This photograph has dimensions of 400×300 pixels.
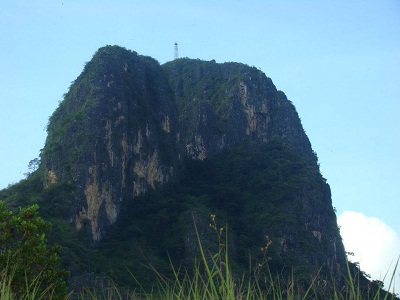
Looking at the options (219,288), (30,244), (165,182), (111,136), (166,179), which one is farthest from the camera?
(166,179)

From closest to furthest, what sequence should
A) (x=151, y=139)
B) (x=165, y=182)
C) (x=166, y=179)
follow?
(x=151, y=139) < (x=165, y=182) < (x=166, y=179)

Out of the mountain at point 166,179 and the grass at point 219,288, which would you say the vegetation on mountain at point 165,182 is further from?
the grass at point 219,288

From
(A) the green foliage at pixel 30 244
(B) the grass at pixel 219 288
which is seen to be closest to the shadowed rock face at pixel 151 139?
(A) the green foliage at pixel 30 244

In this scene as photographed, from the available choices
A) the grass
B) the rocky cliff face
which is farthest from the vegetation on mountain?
the grass

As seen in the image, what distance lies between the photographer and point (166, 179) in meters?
72.8

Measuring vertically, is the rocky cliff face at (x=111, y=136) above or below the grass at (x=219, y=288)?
above

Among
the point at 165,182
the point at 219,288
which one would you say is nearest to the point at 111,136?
the point at 165,182

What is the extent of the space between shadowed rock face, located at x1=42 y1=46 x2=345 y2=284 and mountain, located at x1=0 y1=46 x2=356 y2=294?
143 millimetres

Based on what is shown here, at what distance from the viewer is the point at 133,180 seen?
66.8 metres

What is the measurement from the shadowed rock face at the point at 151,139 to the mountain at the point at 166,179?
143 mm

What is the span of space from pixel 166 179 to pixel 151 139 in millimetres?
5468

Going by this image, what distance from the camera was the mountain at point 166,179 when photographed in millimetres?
58281

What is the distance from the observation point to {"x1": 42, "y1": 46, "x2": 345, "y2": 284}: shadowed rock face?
2378 inches

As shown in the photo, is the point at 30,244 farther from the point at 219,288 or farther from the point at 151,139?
the point at 151,139
